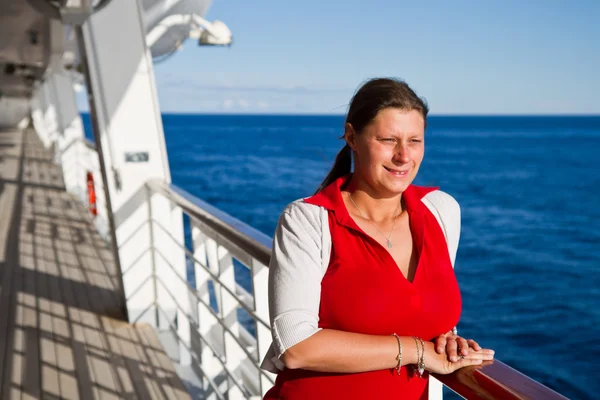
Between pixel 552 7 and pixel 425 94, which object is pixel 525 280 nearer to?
pixel 425 94

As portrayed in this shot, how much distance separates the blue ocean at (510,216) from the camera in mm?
10680

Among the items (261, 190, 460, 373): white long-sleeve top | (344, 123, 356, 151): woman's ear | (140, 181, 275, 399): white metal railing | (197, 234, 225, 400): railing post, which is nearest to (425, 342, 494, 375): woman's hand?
(261, 190, 460, 373): white long-sleeve top

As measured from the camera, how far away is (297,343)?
713 mm

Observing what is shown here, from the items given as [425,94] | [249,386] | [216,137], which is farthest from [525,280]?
[216,137]

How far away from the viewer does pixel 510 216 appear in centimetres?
2117

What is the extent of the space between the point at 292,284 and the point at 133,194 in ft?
5.75

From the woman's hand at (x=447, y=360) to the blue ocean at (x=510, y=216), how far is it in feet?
0.91

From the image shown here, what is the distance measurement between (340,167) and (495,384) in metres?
0.37

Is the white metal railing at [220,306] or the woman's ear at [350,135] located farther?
the woman's ear at [350,135]

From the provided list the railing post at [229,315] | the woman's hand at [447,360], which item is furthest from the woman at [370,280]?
the railing post at [229,315]

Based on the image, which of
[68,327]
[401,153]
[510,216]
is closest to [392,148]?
[401,153]

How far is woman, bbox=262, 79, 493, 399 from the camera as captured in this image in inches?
27.8

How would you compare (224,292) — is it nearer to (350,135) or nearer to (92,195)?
(350,135)

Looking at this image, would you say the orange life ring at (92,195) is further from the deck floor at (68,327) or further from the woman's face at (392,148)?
the woman's face at (392,148)
